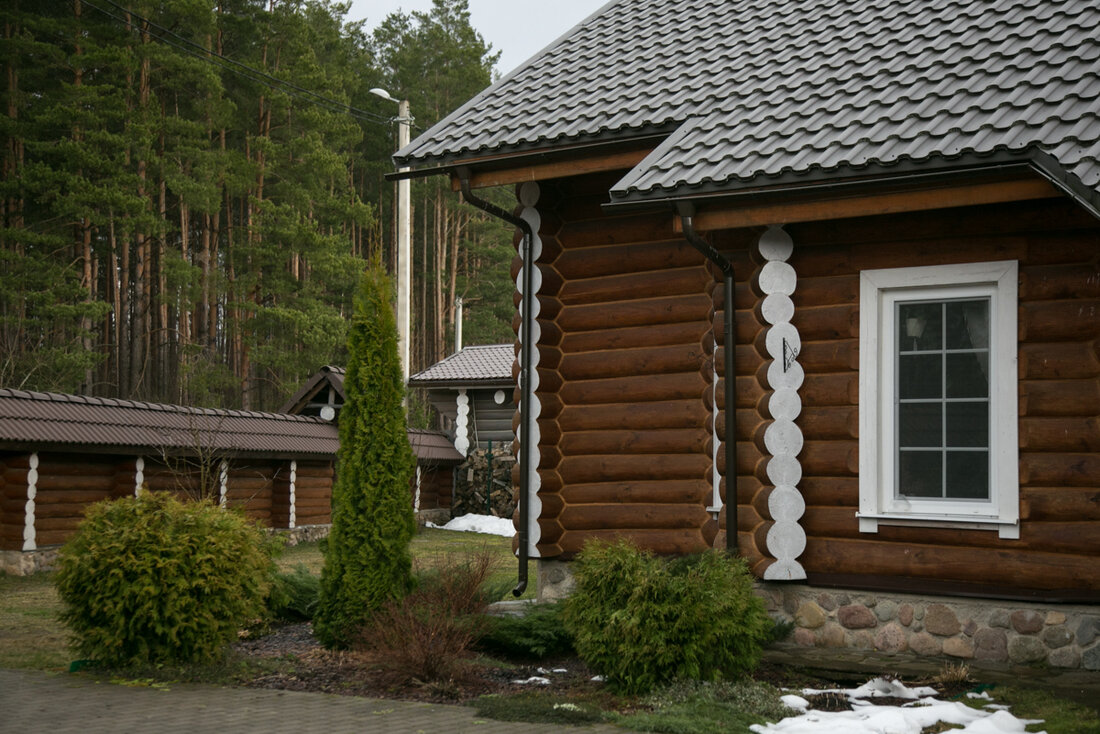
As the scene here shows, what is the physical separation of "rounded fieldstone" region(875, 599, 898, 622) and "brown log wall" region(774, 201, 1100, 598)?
0.19 meters

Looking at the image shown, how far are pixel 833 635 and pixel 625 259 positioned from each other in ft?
12.2

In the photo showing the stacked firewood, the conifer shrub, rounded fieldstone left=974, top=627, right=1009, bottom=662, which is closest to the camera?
the conifer shrub

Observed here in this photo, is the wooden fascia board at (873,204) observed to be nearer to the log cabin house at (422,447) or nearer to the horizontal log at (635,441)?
the horizontal log at (635,441)

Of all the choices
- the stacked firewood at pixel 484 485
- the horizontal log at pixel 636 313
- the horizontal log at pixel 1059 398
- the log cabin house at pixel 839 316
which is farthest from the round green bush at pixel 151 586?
the stacked firewood at pixel 484 485

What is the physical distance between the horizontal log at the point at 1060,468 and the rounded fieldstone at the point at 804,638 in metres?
1.88

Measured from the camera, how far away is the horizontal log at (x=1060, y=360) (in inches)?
289

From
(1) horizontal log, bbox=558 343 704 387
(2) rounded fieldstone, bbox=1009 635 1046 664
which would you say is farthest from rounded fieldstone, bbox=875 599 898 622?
(1) horizontal log, bbox=558 343 704 387

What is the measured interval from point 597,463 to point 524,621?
189 cm

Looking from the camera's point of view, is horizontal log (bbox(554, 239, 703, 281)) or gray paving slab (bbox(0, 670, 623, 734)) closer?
gray paving slab (bbox(0, 670, 623, 734))

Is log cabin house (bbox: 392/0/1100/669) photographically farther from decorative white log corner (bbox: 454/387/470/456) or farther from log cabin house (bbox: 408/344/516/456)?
decorative white log corner (bbox: 454/387/470/456)

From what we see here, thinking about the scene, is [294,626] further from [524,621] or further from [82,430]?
[82,430]

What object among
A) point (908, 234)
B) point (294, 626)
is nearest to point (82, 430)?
point (294, 626)

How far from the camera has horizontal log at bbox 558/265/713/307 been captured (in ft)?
30.8

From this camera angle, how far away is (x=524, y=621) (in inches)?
336
